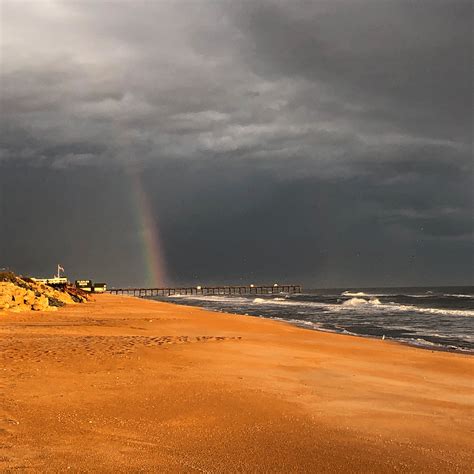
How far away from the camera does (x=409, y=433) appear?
6.41 m

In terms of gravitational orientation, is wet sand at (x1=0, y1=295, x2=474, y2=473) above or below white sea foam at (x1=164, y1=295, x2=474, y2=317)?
above

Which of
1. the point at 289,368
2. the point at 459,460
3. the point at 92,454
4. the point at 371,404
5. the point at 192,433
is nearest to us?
the point at 92,454

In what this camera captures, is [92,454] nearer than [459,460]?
Yes

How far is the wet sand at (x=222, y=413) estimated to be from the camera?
203 inches

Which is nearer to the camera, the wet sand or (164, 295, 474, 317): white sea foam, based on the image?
the wet sand

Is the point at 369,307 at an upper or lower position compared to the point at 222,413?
lower

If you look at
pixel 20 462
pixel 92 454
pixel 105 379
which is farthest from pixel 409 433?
pixel 105 379

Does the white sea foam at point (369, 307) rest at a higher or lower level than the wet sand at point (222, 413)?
lower

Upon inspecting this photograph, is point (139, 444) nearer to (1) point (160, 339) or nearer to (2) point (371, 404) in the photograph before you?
(2) point (371, 404)

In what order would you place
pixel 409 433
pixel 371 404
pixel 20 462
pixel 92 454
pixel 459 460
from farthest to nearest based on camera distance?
1. pixel 371 404
2. pixel 409 433
3. pixel 459 460
4. pixel 92 454
5. pixel 20 462

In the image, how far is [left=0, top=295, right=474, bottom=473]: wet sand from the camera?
5.16 meters

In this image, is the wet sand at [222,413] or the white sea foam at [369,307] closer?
the wet sand at [222,413]

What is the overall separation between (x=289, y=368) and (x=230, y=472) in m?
7.07

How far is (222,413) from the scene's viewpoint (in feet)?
22.9
